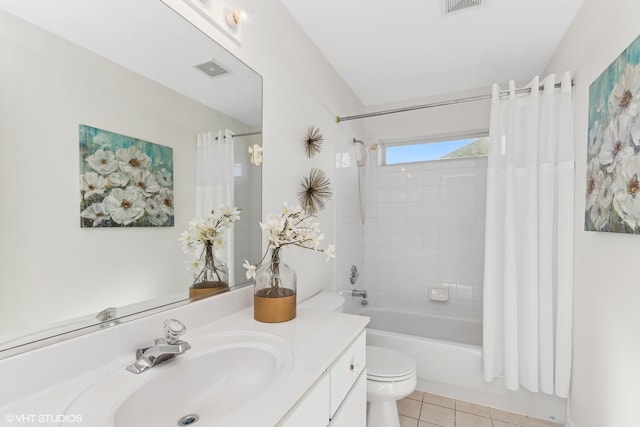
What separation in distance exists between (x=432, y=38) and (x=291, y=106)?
106 centimetres

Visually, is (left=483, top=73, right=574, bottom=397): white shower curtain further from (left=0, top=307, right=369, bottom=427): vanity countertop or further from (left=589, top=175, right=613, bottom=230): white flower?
(left=0, top=307, right=369, bottom=427): vanity countertop

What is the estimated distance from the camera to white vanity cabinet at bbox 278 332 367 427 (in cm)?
76

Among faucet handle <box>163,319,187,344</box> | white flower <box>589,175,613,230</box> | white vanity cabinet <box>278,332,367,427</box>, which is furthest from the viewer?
white flower <box>589,175,613,230</box>

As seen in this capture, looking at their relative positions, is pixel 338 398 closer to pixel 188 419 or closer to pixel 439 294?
pixel 188 419

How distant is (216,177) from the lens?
1219 millimetres

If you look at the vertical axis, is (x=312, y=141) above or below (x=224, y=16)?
below

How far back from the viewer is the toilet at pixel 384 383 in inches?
63.7

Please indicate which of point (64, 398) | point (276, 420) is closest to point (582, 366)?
point (276, 420)

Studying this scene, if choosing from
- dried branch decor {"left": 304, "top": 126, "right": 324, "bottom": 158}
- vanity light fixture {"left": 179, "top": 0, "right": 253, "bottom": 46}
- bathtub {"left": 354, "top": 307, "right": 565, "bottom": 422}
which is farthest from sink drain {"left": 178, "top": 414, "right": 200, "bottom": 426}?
bathtub {"left": 354, "top": 307, "right": 565, "bottom": 422}

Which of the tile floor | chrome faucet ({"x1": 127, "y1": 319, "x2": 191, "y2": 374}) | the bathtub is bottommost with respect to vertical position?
the tile floor

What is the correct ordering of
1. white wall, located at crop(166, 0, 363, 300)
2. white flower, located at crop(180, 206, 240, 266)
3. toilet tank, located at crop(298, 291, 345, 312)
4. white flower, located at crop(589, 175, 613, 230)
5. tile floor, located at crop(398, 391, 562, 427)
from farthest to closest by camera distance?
tile floor, located at crop(398, 391, 562, 427)
toilet tank, located at crop(298, 291, 345, 312)
white wall, located at crop(166, 0, 363, 300)
white flower, located at crop(589, 175, 613, 230)
white flower, located at crop(180, 206, 240, 266)

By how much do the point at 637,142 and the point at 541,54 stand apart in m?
1.43

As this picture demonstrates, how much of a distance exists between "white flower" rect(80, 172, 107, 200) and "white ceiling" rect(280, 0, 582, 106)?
1.41 metres

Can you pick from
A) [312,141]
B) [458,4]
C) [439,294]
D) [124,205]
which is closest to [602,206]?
[458,4]
